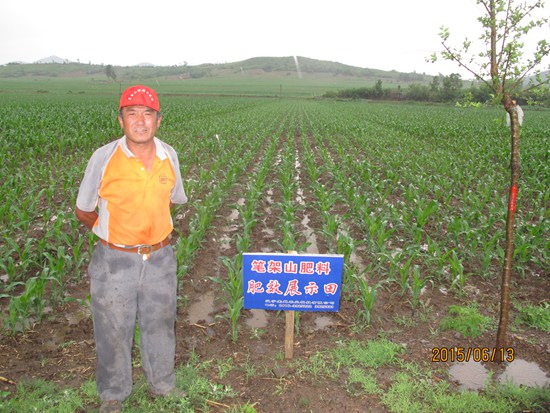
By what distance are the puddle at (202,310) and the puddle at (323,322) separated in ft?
A: 3.63

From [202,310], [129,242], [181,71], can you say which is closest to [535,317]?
[202,310]

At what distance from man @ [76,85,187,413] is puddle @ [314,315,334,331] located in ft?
5.76

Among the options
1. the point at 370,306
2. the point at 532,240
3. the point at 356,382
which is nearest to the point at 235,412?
the point at 356,382

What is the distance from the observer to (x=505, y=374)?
133 inches

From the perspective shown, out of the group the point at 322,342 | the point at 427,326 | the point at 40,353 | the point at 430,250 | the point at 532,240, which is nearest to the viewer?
the point at 40,353

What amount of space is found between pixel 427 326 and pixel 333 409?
162cm

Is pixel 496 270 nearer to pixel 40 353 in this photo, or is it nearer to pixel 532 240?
pixel 532 240

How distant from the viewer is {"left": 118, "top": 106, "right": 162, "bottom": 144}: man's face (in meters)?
2.55

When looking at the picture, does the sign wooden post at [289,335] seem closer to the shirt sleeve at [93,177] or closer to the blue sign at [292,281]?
the blue sign at [292,281]

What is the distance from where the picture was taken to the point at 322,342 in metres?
3.81

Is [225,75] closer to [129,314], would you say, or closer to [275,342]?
[275,342]

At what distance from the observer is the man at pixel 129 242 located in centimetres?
256
